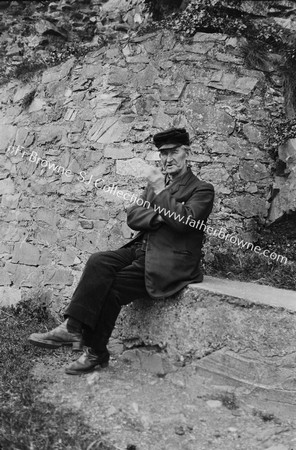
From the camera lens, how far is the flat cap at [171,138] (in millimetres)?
4176

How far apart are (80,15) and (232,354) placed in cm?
432

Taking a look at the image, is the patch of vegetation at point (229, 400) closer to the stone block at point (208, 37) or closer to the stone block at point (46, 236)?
the stone block at point (46, 236)

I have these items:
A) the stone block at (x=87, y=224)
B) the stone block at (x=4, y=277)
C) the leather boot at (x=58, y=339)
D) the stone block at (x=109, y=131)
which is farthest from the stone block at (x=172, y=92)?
the leather boot at (x=58, y=339)

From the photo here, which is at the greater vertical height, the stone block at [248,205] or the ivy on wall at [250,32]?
the ivy on wall at [250,32]

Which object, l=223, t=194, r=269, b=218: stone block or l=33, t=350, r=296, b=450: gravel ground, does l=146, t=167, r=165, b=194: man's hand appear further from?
l=33, t=350, r=296, b=450: gravel ground

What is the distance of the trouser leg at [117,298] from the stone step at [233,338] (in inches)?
10.2

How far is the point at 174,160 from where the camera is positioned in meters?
4.25

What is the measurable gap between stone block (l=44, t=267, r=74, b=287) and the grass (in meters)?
0.92

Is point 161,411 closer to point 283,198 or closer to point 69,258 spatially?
point 69,258

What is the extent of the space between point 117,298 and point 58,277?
156cm

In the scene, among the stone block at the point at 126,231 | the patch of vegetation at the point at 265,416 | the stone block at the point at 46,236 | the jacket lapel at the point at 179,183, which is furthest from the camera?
the stone block at the point at 46,236

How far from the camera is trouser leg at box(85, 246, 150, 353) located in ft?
12.7

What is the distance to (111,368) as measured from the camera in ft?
13.5

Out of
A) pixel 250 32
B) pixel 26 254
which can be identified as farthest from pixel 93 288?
pixel 250 32
